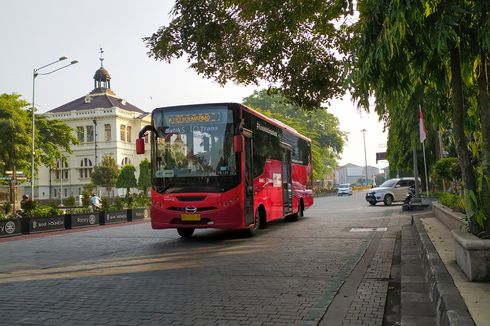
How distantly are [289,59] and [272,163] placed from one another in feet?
11.8

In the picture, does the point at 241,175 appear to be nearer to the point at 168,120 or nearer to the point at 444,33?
the point at 168,120

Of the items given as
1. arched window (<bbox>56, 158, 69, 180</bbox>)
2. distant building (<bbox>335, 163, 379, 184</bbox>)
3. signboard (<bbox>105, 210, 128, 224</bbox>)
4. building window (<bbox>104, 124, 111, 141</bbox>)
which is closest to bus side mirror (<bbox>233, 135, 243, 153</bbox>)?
signboard (<bbox>105, 210, 128, 224</bbox>)

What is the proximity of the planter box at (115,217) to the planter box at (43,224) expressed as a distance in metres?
3.00

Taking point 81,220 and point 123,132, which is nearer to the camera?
point 81,220

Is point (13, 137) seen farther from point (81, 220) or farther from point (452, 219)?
point (452, 219)

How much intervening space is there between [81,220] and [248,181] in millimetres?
11499

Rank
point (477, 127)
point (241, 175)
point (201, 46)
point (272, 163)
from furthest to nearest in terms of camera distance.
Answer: point (272, 163) < point (241, 175) < point (201, 46) < point (477, 127)

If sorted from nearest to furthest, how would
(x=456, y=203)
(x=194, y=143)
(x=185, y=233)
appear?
(x=456, y=203) < (x=194, y=143) < (x=185, y=233)

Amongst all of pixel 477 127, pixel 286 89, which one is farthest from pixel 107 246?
pixel 477 127

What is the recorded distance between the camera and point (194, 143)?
1236 cm

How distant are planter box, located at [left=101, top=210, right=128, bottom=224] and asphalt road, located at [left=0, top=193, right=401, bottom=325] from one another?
9.66 m

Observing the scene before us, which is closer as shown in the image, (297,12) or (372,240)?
(297,12)

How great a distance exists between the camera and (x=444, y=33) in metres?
4.53

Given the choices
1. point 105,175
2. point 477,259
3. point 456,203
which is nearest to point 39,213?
point 456,203
